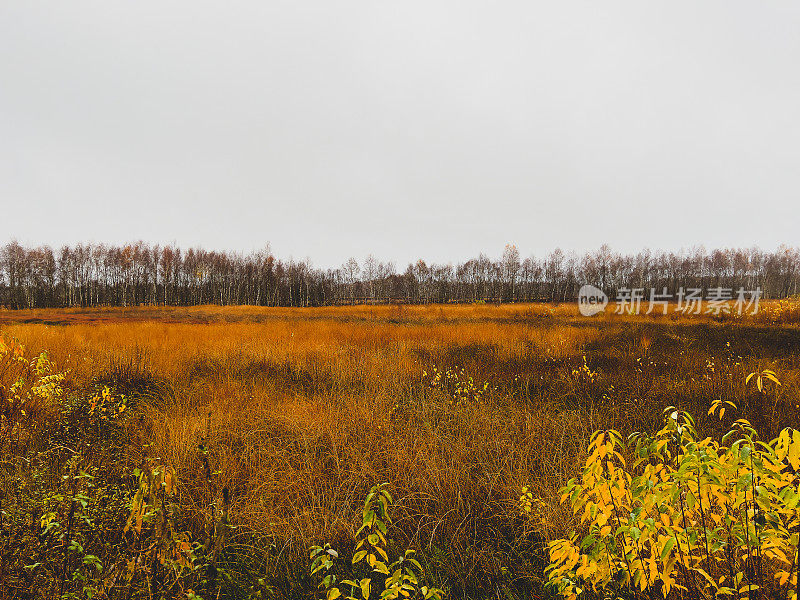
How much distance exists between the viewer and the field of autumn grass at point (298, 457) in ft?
6.48

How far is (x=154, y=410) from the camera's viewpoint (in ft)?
13.3

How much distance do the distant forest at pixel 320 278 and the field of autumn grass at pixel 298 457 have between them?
56.6 m

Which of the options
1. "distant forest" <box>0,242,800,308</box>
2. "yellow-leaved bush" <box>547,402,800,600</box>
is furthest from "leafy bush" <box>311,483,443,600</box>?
"distant forest" <box>0,242,800,308</box>

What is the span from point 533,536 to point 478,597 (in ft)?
2.24

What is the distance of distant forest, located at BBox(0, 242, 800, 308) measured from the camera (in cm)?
5431

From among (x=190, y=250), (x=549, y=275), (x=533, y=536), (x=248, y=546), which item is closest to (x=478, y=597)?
(x=533, y=536)

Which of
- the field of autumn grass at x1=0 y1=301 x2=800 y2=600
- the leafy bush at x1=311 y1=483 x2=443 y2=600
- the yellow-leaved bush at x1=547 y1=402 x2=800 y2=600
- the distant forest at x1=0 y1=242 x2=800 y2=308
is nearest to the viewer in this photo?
the yellow-leaved bush at x1=547 y1=402 x2=800 y2=600

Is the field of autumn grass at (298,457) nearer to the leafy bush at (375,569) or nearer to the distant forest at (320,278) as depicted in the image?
the leafy bush at (375,569)

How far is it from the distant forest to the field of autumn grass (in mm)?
56587

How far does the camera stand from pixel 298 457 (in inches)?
129

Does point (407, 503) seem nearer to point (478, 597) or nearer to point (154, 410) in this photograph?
point (478, 597)

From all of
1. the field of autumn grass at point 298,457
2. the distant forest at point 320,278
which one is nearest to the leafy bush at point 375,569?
the field of autumn grass at point 298,457

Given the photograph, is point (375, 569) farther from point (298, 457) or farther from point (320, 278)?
point (320, 278)

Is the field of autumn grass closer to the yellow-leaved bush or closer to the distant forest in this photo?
the yellow-leaved bush
